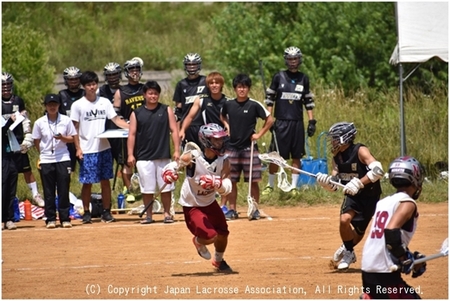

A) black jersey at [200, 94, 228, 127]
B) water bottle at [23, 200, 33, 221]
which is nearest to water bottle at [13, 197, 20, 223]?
water bottle at [23, 200, 33, 221]

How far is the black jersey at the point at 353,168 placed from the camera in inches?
469

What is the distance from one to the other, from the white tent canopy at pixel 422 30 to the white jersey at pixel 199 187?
687 cm

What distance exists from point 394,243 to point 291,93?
9446 mm

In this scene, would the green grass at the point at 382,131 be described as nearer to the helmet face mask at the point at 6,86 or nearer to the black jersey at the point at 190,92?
the black jersey at the point at 190,92

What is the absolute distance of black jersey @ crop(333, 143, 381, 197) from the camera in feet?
39.1

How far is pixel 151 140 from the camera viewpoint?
16.1 meters

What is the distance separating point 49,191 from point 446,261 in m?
6.43

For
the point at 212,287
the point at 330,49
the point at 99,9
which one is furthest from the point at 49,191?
the point at 99,9

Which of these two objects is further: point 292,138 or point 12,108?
point 292,138

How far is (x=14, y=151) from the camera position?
53.5ft

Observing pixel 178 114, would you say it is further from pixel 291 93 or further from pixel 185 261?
pixel 185 261

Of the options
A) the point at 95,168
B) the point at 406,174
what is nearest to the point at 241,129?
the point at 95,168

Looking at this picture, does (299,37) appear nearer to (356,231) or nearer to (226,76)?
(226,76)

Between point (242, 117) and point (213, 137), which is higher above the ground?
point (213, 137)
